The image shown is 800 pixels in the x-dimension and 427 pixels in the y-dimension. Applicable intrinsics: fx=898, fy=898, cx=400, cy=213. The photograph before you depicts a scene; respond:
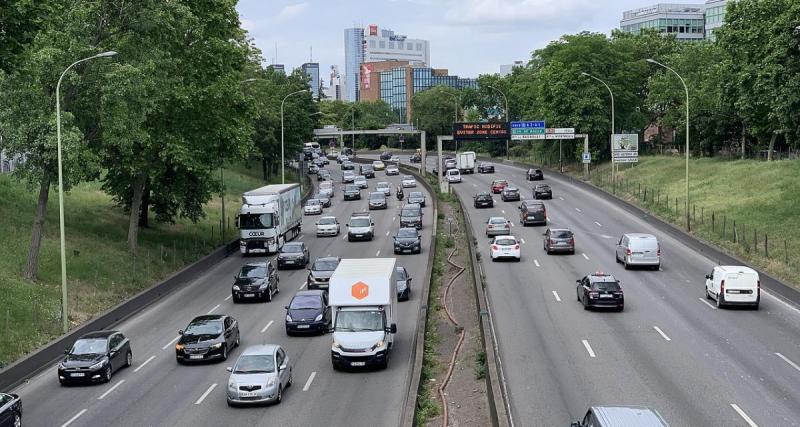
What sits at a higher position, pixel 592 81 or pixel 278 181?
pixel 592 81

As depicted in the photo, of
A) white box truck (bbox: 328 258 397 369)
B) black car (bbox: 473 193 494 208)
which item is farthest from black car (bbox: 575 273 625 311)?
Result: black car (bbox: 473 193 494 208)

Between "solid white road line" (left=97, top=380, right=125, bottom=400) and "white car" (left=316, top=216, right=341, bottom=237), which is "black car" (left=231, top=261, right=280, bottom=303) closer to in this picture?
"solid white road line" (left=97, top=380, right=125, bottom=400)

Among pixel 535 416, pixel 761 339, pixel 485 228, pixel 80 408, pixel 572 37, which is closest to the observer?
pixel 535 416

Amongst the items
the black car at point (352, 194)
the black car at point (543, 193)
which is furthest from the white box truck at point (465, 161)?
the black car at point (543, 193)

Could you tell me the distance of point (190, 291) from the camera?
43.2 meters

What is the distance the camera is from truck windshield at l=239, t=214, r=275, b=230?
5188cm

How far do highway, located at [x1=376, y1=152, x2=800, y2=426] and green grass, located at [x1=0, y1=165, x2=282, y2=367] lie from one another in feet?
53.3

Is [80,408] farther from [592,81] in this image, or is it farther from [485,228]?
[592,81]

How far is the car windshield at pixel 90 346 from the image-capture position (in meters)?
26.9

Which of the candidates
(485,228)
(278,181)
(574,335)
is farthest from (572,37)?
(574,335)

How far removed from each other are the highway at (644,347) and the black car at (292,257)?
9.94 m

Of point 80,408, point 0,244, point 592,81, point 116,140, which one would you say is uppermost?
point 592,81

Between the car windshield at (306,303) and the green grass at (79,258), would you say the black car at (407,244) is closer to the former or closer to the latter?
the green grass at (79,258)

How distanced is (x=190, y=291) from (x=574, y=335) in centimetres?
2053
